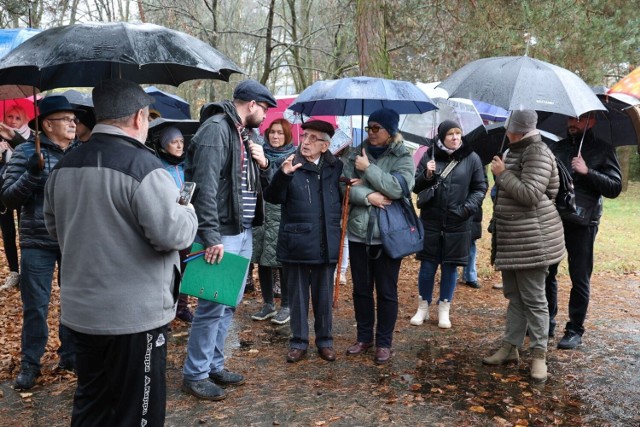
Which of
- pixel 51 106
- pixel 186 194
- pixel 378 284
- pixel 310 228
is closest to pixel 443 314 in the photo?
pixel 378 284

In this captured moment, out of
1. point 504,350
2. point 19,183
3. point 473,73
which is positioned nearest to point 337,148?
point 473,73

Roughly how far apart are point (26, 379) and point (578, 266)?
4.72 meters

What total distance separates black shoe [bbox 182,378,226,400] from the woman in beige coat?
2.44 metres

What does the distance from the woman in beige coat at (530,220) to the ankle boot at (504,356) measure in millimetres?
278

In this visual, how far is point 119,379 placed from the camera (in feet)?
9.03

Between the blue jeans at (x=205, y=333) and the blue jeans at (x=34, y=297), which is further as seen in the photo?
the blue jeans at (x=34, y=297)

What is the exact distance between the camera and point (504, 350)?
4867 millimetres

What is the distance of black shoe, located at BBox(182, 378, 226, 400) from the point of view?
4.09m

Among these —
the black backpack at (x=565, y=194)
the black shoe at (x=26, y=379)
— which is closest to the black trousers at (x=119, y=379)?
the black shoe at (x=26, y=379)

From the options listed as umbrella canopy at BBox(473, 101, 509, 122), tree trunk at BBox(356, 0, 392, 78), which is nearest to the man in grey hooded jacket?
umbrella canopy at BBox(473, 101, 509, 122)

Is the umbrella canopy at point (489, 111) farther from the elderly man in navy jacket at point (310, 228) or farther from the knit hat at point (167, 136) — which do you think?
the knit hat at point (167, 136)

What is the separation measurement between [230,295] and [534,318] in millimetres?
2507

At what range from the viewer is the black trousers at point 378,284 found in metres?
4.91

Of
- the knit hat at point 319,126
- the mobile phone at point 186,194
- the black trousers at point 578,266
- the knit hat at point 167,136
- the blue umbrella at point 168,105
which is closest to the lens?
the mobile phone at point 186,194
